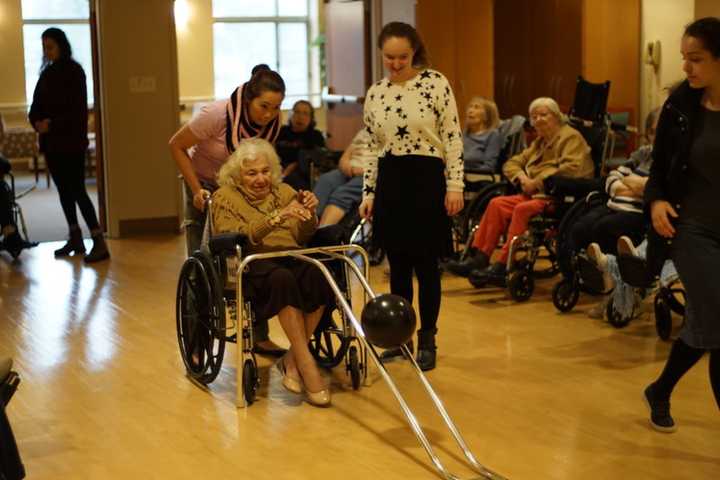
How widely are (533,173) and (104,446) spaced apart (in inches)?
121

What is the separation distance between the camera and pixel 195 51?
1421 centimetres

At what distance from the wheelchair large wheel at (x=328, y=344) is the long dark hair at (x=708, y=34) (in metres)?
1.68

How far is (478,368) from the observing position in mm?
4379

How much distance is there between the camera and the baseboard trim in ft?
26.7

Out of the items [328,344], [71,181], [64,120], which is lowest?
[328,344]

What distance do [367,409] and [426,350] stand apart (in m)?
0.58

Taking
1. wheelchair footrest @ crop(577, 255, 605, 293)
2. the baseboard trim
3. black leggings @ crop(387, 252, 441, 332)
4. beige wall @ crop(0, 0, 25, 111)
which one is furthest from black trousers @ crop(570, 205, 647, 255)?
beige wall @ crop(0, 0, 25, 111)

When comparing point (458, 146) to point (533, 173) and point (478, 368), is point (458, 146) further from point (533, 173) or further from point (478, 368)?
point (533, 173)

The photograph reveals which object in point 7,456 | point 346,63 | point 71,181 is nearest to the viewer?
point 7,456

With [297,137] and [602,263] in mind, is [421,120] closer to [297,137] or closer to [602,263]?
[602,263]

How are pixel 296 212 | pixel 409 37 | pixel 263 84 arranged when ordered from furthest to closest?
pixel 263 84, pixel 409 37, pixel 296 212

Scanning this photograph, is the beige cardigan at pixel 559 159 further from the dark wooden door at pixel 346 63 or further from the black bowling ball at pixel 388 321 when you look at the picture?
the dark wooden door at pixel 346 63

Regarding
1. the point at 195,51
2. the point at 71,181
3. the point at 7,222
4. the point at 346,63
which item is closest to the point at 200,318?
the point at 71,181

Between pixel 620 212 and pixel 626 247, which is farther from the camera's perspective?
pixel 620 212
